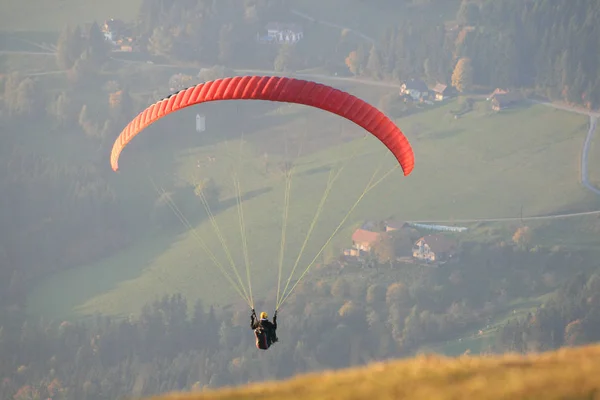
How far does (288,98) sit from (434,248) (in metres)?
77.0

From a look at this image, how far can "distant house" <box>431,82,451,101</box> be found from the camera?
5074 inches

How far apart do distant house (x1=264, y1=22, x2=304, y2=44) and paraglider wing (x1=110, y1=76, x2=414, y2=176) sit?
405ft

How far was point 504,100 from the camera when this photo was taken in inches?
4993

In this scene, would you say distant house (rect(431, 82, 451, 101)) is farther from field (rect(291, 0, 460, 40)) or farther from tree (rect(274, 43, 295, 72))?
field (rect(291, 0, 460, 40))

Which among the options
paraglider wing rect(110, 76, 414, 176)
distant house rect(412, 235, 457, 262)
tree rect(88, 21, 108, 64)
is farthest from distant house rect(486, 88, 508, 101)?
paraglider wing rect(110, 76, 414, 176)

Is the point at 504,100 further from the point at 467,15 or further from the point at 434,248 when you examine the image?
the point at 434,248

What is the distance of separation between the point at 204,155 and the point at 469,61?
3237 centimetres

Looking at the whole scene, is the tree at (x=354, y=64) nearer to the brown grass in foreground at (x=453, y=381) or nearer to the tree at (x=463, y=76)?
the tree at (x=463, y=76)

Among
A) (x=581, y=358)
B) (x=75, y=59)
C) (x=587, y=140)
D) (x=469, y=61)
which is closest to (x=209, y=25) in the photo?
(x=75, y=59)

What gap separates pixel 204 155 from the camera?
121562mm

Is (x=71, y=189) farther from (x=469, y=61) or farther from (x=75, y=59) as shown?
(x=469, y=61)

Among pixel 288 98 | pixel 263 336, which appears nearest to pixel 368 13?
pixel 288 98

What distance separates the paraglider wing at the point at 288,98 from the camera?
2405cm

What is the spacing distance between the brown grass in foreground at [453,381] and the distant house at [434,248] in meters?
77.2
